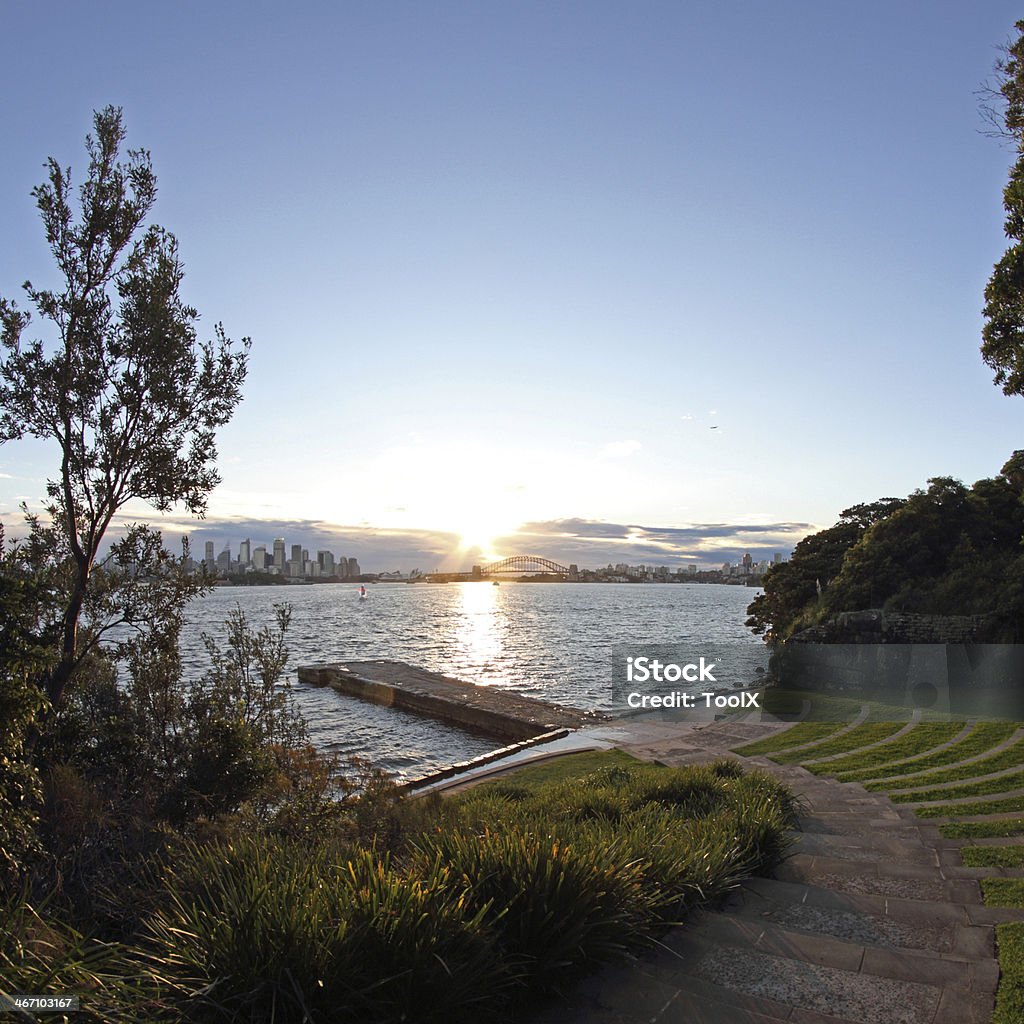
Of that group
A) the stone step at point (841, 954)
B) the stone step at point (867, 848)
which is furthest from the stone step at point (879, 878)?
the stone step at point (841, 954)

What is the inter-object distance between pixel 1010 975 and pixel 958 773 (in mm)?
7744

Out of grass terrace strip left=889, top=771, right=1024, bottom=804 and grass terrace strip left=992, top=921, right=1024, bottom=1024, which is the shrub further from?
grass terrace strip left=889, top=771, right=1024, bottom=804

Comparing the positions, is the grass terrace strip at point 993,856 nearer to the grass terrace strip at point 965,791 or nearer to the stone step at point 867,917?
the stone step at point 867,917

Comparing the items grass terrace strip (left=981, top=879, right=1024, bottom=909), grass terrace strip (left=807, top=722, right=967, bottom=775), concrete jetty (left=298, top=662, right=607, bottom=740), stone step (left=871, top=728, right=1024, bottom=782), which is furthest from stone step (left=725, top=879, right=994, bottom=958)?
concrete jetty (left=298, top=662, right=607, bottom=740)

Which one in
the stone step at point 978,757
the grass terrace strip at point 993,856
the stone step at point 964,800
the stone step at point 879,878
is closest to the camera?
the stone step at point 879,878

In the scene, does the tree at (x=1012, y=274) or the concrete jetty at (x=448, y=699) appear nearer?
the tree at (x=1012, y=274)

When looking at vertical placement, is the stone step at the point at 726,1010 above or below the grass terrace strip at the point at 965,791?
above

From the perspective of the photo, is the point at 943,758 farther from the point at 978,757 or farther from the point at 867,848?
the point at 867,848

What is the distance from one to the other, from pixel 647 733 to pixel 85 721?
13688mm

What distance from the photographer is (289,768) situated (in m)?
10.0

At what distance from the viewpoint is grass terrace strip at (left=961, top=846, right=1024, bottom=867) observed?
654cm

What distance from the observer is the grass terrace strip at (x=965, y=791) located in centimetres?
951

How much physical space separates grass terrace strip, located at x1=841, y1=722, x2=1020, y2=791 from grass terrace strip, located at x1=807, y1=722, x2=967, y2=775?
36cm

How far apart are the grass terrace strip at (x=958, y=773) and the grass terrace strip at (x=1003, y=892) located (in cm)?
464
